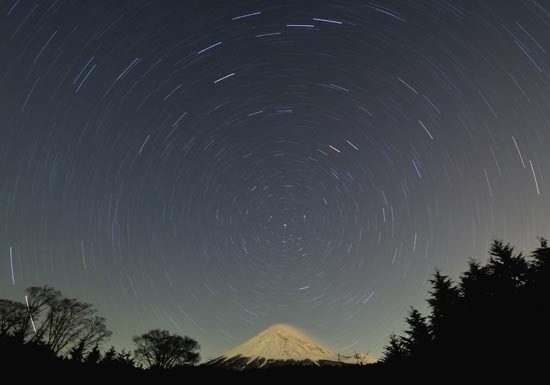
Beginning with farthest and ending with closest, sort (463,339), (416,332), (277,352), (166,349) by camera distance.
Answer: (277,352) < (166,349) < (416,332) < (463,339)

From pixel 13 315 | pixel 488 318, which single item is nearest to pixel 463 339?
pixel 488 318

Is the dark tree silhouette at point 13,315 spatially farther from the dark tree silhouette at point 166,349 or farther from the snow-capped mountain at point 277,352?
the snow-capped mountain at point 277,352

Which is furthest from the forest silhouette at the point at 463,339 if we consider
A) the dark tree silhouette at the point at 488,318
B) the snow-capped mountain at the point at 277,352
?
the snow-capped mountain at the point at 277,352

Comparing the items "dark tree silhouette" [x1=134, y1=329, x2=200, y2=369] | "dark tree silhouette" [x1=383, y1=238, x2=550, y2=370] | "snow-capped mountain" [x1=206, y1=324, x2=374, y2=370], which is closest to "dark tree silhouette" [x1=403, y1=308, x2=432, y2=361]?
"dark tree silhouette" [x1=383, y1=238, x2=550, y2=370]

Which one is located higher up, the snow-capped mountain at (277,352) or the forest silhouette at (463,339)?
the snow-capped mountain at (277,352)

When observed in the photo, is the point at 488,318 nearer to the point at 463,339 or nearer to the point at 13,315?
the point at 463,339

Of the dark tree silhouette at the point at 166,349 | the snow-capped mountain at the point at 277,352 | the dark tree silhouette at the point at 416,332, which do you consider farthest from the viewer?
the snow-capped mountain at the point at 277,352

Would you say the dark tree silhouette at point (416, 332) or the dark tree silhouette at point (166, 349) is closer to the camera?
the dark tree silhouette at point (416, 332)

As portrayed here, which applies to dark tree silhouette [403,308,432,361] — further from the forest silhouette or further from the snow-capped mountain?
the snow-capped mountain

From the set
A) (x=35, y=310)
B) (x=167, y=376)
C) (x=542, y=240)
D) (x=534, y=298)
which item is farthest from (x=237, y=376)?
(x=35, y=310)

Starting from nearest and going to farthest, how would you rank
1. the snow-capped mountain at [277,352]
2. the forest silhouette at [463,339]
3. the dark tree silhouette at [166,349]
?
the forest silhouette at [463,339] < the dark tree silhouette at [166,349] < the snow-capped mountain at [277,352]

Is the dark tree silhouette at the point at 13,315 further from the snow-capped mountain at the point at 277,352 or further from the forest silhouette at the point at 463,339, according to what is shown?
the snow-capped mountain at the point at 277,352
